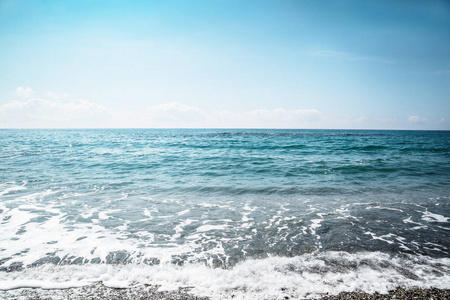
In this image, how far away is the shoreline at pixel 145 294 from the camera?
3301 mm

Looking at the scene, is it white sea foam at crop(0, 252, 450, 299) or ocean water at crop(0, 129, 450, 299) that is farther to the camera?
ocean water at crop(0, 129, 450, 299)

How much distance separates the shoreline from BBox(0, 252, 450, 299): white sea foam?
0.09 m

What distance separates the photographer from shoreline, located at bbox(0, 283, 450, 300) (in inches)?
130

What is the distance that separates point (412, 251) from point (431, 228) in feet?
6.30

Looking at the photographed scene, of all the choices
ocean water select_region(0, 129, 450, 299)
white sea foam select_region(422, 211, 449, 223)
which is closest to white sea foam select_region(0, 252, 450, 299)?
ocean water select_region(0, 129, 450, 299)

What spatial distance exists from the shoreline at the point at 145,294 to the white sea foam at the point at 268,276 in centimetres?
9

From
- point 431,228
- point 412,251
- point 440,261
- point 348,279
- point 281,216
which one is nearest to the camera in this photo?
point 348,279

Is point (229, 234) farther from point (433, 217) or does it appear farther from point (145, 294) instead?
point (433, 217)

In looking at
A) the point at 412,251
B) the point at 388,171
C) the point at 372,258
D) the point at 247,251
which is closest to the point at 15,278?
the point at 247,251

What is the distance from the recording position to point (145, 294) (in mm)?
3434

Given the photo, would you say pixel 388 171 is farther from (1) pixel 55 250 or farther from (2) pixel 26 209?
(2) pixel 26 209

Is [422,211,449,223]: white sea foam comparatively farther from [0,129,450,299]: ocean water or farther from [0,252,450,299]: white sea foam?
[0,252,450,299]: white sea foam

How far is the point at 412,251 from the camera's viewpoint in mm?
4672

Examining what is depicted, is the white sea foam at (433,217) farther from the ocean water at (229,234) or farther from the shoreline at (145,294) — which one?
the shoreline at (145,294)
